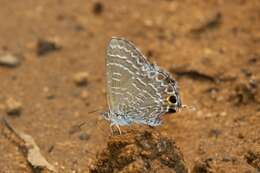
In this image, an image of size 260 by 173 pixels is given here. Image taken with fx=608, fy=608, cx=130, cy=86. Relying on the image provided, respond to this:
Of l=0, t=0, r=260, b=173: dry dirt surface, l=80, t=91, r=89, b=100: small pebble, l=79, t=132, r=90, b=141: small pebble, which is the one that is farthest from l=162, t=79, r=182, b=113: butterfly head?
l=80, t=91, r=89, b=100: small pebble

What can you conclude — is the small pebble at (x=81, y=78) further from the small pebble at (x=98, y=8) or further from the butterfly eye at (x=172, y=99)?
the butterfly eye at (x=172, y=99)

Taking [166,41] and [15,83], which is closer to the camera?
[15,83]

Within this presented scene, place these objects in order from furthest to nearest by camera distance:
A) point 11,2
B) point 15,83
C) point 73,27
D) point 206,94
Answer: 1. point 11,2
2. point 73,27
3. point 15,83
4. point 206,94

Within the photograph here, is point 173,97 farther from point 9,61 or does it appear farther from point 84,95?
point 9,61

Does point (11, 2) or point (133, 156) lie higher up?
point (11, 2)

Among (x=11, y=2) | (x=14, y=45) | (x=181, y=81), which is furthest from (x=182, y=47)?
(x=11, y=2)

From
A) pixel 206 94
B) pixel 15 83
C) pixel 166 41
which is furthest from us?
pixel 166 41

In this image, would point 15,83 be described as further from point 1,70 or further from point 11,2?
point 11,2

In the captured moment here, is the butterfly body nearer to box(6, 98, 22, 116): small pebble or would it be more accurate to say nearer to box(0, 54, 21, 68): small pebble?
box(6, 98, 22, 116): small pebble
